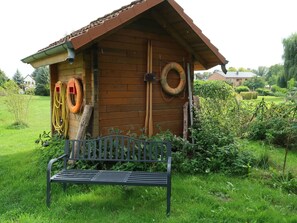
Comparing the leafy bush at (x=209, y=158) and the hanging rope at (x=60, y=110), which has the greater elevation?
the hanging rope at (x=60, y=110)

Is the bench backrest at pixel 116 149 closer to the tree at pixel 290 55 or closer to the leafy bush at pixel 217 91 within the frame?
the leafy bush at pixel 217 91

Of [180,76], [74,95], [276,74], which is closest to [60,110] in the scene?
[74,95]

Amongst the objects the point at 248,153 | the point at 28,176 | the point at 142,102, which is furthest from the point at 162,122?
the point at 28,176

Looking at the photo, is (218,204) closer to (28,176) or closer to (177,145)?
(177,145)

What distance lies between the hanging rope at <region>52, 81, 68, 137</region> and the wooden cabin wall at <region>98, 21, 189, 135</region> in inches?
57.2

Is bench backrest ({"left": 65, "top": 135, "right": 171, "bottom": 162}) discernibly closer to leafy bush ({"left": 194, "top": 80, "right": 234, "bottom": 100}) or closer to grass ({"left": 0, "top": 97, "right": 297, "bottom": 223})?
grass ({"left": 0, "top": 97, "right": 297, "bottom": 223})

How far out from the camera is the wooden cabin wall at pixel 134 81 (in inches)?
220

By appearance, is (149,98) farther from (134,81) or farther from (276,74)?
(276,74)

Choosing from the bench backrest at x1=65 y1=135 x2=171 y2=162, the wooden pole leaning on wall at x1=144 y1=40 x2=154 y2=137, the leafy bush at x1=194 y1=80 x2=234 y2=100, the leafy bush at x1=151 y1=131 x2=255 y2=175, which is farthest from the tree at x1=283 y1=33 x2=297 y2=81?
the bench backrest at x1=65 y1=135 x2=171 y2=162

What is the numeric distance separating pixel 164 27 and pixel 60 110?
350 cm

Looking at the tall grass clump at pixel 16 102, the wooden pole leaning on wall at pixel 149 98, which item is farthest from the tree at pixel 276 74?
the wooden pole leaning on wall at pixel 149 98

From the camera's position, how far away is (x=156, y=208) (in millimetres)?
3883

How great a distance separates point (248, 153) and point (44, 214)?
15.0 feet

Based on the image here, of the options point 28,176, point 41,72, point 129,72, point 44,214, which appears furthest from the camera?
point 41,72
